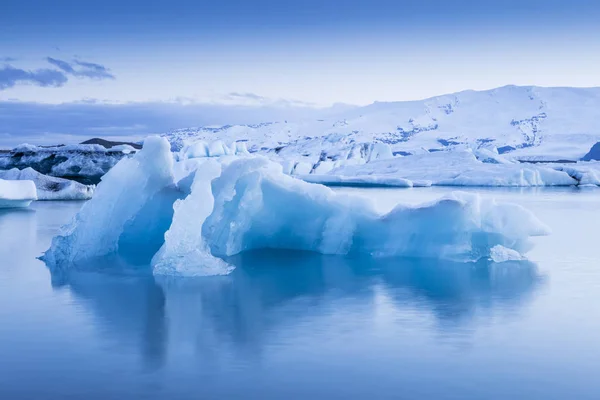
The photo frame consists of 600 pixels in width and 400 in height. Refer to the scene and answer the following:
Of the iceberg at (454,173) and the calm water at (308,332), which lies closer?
the calm water at (308,332)

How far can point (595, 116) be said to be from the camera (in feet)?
399

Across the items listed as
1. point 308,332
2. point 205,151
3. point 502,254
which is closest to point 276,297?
point 308,332

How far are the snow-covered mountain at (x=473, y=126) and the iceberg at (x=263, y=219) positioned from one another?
74470 millimetres

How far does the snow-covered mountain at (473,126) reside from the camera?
10575 cm

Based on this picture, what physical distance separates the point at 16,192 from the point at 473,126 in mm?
120415

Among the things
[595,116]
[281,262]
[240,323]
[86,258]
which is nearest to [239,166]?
[281,262]

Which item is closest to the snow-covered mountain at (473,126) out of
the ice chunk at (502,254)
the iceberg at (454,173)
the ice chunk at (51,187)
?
the iceberg at (454,173)

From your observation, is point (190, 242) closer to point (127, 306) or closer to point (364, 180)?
point (127, 306)

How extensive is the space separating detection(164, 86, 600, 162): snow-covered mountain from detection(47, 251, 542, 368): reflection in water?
75.4 metres

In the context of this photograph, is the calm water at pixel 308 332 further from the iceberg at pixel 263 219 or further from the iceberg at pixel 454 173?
the iceberg at pixel 454 173

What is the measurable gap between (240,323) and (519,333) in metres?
2.54

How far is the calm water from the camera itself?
4836mm

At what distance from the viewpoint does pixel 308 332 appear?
20.7ft

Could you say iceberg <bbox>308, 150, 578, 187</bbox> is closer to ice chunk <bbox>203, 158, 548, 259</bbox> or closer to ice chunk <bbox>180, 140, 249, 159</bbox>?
ice chunk <bbox>180, 140, 249, 159</bbox>
